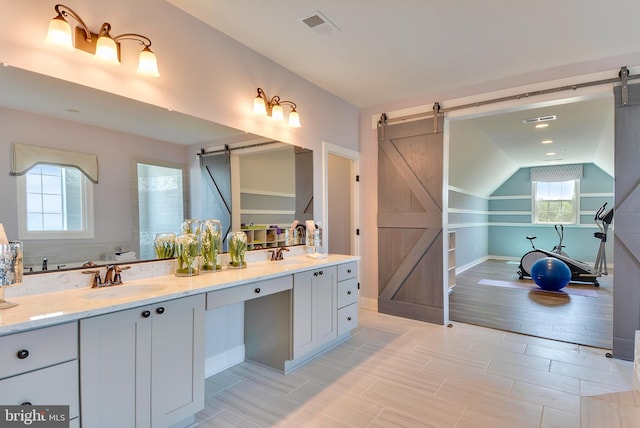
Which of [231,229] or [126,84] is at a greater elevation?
[126,84]

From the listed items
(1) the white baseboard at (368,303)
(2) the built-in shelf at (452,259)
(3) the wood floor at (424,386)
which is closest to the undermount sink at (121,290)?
(3) the wood floor at (424,386)

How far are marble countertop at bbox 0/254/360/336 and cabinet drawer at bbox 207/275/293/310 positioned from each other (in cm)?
4

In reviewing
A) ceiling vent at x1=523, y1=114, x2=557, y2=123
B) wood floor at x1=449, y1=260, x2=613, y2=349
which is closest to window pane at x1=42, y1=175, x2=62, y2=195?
wood floor at x1=449, y1=260, x2=613, y2=349

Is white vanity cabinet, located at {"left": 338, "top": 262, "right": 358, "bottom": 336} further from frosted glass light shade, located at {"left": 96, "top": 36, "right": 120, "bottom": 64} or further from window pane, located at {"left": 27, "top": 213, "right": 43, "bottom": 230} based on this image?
frosted glass light shade, located at {"left": 96, "top": 36, "right": 120, "bottom": 64}

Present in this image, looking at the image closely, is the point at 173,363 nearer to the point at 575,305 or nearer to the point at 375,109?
the point at 375,109

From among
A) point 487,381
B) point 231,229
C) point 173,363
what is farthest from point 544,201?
point 173,363

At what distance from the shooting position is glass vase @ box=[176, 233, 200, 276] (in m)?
2.24

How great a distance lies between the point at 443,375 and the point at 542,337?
5.22 feet

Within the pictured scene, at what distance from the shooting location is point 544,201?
9.09m

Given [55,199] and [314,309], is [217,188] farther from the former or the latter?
[314,309]

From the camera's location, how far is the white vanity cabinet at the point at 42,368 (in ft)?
4.00

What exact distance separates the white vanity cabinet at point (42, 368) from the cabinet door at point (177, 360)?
0.35 meters

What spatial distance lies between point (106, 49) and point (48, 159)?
687 mm

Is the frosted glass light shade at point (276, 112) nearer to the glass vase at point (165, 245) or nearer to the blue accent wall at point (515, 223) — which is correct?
the glass vase at point (165, 245)
